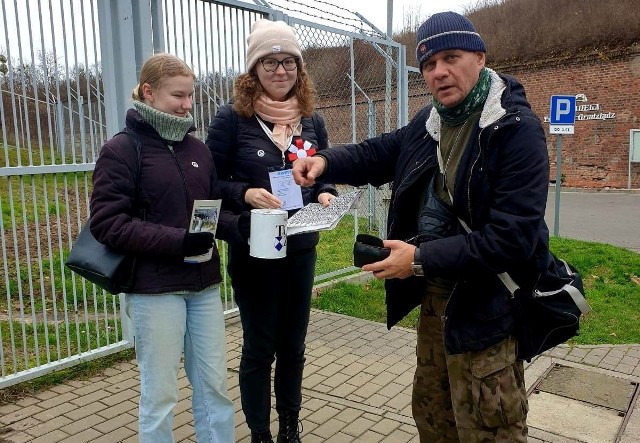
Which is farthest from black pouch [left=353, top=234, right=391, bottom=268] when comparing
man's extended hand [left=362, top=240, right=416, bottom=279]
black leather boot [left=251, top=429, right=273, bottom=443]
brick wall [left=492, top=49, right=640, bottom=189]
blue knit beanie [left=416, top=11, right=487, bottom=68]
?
brick wall [left=492, top=49, right=640, bottom=189]

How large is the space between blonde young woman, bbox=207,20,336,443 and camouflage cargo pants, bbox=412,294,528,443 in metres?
0.84

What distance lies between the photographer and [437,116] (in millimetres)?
2240

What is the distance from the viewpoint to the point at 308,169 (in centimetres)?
246

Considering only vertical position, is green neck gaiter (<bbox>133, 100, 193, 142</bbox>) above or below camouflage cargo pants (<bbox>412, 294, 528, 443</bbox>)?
above

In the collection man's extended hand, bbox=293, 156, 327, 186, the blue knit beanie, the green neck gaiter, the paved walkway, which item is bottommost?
the paved walkway

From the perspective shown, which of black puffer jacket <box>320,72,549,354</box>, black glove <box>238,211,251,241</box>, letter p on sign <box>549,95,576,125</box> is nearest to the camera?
black puffer jacket <box>320,72,549,354</box>

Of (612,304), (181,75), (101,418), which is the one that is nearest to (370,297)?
(612,304)

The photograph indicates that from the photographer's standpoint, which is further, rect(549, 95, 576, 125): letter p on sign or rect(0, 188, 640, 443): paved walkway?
rect(549, 95, 576, 125): letter p on sign

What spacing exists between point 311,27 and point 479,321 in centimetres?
446

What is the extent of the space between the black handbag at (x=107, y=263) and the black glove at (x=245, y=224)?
0.43m

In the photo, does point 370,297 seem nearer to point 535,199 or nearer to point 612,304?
point 612,304

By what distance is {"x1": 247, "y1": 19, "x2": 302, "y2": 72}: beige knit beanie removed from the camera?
9.07ft

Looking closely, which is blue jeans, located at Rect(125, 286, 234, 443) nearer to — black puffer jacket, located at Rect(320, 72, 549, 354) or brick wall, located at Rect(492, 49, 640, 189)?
black puffer jacket, located at Rect(320, 72, 549, 354)

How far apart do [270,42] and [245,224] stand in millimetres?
865
